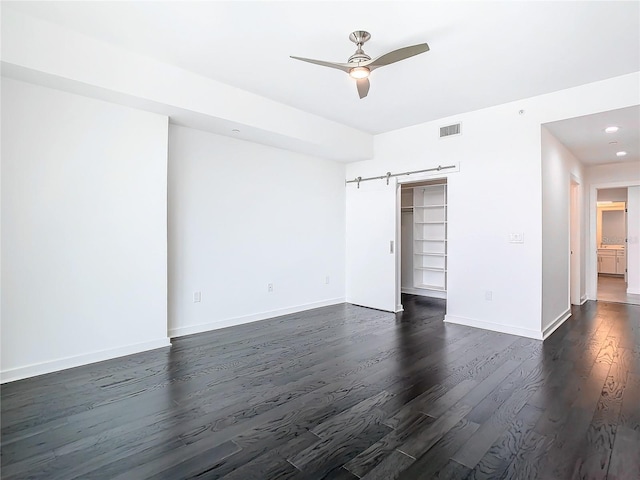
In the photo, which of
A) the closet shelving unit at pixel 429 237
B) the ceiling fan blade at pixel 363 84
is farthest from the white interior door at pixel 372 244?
the ceiling fan blade at pixel 363 84

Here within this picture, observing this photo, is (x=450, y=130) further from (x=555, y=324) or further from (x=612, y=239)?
(x=612, y=239)

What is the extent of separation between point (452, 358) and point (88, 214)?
12.4 ft

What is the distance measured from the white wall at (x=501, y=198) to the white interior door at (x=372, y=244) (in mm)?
848

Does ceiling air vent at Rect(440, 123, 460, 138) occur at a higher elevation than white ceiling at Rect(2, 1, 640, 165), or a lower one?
lower

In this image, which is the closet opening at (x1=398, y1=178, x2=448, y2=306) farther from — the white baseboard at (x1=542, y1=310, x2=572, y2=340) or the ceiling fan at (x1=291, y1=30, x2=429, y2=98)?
the ceiling fan at (x1=291, y1=30, x2=429, y2=98)

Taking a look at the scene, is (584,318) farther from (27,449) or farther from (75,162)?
(75,162)

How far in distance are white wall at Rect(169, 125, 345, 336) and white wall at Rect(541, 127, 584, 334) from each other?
3044 millimetres

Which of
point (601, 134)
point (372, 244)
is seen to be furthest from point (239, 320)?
point (601, 134)

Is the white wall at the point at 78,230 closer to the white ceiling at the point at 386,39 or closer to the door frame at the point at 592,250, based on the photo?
the white ceiling at the point at 386,39

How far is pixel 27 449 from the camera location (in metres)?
1.95

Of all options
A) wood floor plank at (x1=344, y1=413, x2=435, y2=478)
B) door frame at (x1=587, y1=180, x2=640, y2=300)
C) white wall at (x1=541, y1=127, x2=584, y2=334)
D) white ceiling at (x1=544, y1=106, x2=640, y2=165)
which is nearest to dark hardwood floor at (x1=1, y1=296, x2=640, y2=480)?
wood floor plank at (x1=344, y1=413, x2=435, y2=478)

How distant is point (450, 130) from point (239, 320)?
154 inches

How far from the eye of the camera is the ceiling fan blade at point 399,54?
255 cm

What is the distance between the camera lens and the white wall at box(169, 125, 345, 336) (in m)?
4.14
